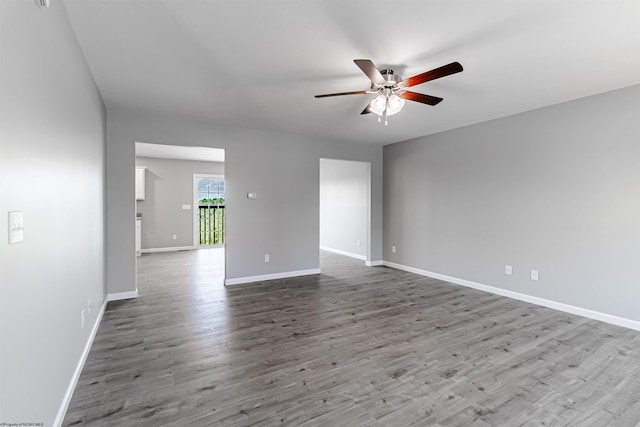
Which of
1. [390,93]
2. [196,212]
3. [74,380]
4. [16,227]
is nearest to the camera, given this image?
[16,227]

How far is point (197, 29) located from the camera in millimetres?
2188

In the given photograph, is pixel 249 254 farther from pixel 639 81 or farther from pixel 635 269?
pixel 639 81

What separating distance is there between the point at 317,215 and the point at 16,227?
14.8 feet

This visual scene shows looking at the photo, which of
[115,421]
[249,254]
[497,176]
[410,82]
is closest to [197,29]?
[410,82]

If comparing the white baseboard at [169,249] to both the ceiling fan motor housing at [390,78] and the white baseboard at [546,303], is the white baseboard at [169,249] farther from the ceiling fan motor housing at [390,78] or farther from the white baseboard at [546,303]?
the ceiling fan motor housing at [390,78]

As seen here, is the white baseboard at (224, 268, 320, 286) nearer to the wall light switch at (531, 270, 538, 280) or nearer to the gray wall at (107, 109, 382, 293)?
Result: the gray wall at (107, 109, 382, 293)

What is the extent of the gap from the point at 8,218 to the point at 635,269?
494cm

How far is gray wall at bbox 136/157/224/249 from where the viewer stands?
7977mm

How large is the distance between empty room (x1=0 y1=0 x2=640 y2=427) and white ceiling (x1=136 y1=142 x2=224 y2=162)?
8.20 feet

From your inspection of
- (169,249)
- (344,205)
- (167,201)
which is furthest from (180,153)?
(344,205)

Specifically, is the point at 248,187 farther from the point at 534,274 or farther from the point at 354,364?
the point at 534,274

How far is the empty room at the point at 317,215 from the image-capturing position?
70.5 inches

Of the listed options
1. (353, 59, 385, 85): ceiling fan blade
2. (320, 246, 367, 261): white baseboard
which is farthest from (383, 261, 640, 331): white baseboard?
(353, 59, 385, 85): ceiling fan blade

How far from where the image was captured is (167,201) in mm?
8219
